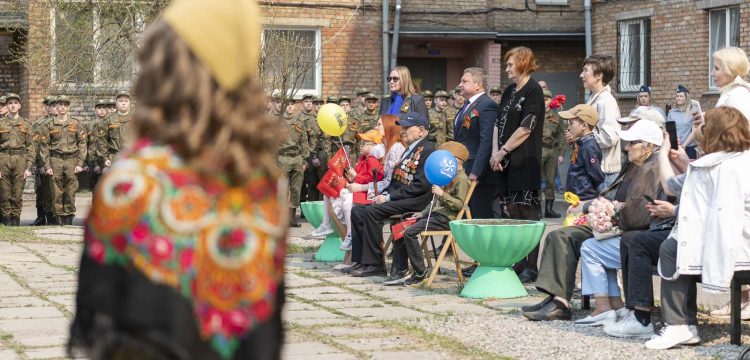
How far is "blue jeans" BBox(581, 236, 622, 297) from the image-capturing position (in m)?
8.23

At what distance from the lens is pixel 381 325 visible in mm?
8375

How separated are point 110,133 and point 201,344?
1629 centimetres

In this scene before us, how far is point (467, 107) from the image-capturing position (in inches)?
440

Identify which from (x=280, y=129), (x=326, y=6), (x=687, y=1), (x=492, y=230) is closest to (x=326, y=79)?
(x=326, y=6)

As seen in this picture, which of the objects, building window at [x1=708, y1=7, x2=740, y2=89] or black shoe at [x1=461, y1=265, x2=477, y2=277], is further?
building window at [x1=708, y1=7, x2=740, y2=89]

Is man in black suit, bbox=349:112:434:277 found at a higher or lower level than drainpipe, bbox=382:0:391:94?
lower

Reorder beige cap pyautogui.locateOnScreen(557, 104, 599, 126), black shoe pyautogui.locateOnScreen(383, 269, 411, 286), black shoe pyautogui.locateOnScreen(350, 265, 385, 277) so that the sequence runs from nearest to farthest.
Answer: beige cap pyautogui.locateOnScreen(557, 104, 599, 126) → black shoe pyautogui.locateOnScreen(383, 269, 411, 286) → black shoe pyautogui.locateOnScreen(350, 265, 385, 277)

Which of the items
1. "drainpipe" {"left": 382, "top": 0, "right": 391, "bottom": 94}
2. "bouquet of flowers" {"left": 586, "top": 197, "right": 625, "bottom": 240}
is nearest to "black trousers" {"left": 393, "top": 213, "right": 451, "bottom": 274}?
"bouquet of flowers" {"left": 586, "top": 197, "right": 625, "bottom": 240}

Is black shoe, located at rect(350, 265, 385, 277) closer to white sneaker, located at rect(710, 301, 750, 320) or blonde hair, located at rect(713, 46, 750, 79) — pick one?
white sneaker, located at rect(710, 301, 750, 320)

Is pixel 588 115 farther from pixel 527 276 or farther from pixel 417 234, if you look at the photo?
pixel 417 234

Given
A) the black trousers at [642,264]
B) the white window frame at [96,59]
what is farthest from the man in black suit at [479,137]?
the white window frame at [96,59]

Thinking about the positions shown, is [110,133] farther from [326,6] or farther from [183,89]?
[183,89]

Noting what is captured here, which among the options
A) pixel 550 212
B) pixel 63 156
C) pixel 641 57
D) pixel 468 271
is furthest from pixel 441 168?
pixel 641 57

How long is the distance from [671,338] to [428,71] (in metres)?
20.9
